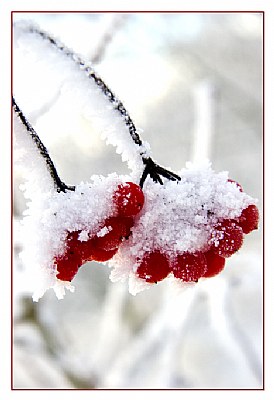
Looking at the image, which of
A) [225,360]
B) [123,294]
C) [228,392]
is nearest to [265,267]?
[228,392]

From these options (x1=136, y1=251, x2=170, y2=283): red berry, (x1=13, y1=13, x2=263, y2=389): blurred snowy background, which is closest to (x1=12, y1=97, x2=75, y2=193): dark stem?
(x1=136, y1=251, x2=170, y2=283): red berry

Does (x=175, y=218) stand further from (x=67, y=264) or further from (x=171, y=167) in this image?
(x=171, y=167)

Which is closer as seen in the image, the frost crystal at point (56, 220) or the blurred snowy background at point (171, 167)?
the frost crystal at point (56, 220)

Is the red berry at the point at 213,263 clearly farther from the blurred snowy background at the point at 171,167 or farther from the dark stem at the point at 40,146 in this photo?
the blurred snowy background at the point at 171,167

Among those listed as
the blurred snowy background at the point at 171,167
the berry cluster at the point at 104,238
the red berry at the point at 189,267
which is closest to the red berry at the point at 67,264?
the berry cluster at the point at 104,238

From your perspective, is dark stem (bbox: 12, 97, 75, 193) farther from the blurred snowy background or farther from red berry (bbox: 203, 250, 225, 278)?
the blurred snowy background

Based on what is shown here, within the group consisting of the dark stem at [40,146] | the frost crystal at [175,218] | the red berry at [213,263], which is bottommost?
the red berry at [213,263]
